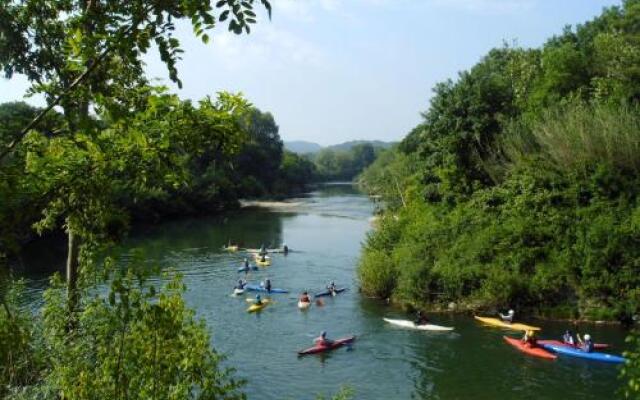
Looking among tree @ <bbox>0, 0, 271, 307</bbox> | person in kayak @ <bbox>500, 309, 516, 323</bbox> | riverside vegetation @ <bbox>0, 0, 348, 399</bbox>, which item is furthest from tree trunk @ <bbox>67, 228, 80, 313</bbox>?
person in kayak @ <bbox>500, 309, 516, 323</bbox>

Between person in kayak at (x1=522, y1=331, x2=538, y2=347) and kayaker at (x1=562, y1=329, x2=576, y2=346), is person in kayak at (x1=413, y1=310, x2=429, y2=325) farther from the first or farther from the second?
kayaker at (x1=562, y1=329, x2=576, y2=346)

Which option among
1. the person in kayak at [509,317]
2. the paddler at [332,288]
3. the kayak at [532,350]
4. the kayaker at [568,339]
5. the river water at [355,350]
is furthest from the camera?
the paddler at [332,288]

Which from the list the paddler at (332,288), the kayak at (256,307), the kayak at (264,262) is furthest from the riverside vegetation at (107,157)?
the kayak at (264,262)

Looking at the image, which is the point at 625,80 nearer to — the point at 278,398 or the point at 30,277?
the point at 278,398

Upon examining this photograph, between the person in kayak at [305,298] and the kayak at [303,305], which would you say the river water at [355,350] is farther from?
the person in kayak at [305,298]

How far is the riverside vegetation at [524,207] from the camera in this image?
2900cm

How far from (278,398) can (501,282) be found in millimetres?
13468

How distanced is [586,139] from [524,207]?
466 cm

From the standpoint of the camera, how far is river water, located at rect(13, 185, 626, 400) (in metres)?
21.8

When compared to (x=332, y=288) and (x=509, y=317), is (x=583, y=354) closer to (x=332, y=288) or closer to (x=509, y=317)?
(x=509, y=317)

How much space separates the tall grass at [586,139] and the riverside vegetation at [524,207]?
0.05 meters

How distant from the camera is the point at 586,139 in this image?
31.9 metres

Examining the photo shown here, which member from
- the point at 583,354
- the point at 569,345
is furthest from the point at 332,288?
the point at 583,354

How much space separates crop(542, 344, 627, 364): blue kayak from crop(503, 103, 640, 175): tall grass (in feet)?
37.7
